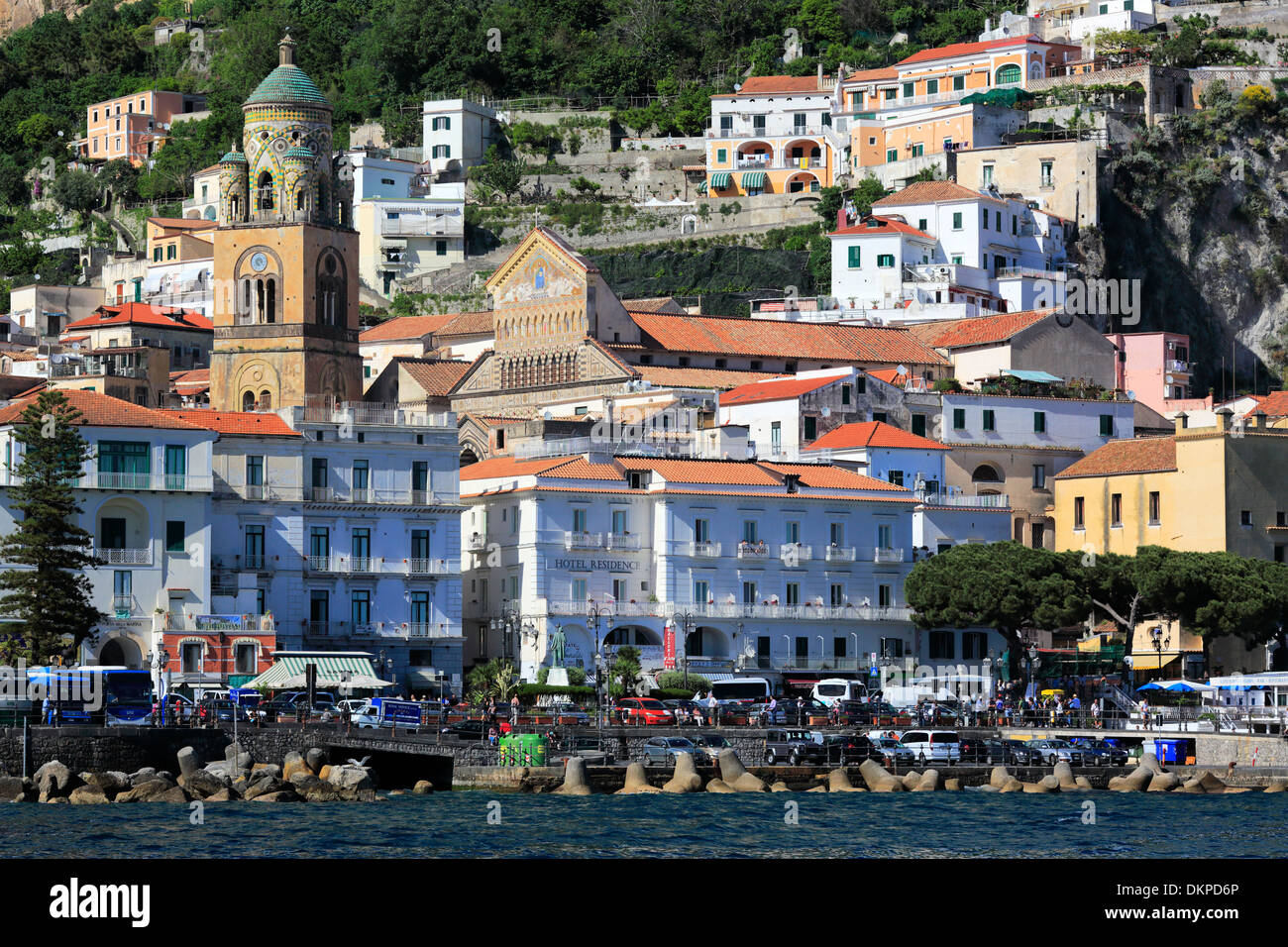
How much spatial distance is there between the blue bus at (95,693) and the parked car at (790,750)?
14.1m

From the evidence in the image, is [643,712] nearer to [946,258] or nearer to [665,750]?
[665,750]

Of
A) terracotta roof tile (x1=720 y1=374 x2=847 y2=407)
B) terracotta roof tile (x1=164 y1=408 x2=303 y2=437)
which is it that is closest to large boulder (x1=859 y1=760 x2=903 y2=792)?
terracotta roof tile (x1=164 y1=408 x2=303 y2=437)

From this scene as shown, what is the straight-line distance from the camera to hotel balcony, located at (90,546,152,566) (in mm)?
59344

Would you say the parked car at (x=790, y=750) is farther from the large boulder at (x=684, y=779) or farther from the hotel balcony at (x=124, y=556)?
the hotel balcony at (x=124, y=556)

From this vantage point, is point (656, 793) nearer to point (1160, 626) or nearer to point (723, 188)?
point (1160, 626)

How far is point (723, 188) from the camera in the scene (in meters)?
130

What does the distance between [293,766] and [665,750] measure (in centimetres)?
874

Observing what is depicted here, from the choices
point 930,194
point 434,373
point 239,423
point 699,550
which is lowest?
point 699,550

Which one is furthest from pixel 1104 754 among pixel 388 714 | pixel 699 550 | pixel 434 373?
pixel 434 373

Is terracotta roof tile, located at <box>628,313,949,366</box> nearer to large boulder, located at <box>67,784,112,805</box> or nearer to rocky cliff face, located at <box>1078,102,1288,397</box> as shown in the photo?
rocky cliff face, located at <box>1078,102,1288,397</box>

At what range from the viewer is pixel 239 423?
6462 centimetres

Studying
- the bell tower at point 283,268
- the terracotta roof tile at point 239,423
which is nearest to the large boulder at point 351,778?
the terracotta roof tile at point 239,423

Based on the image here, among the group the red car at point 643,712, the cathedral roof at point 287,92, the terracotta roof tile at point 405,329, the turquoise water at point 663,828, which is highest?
the cathedral roof at point 287,92

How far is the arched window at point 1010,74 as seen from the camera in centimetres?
12500
